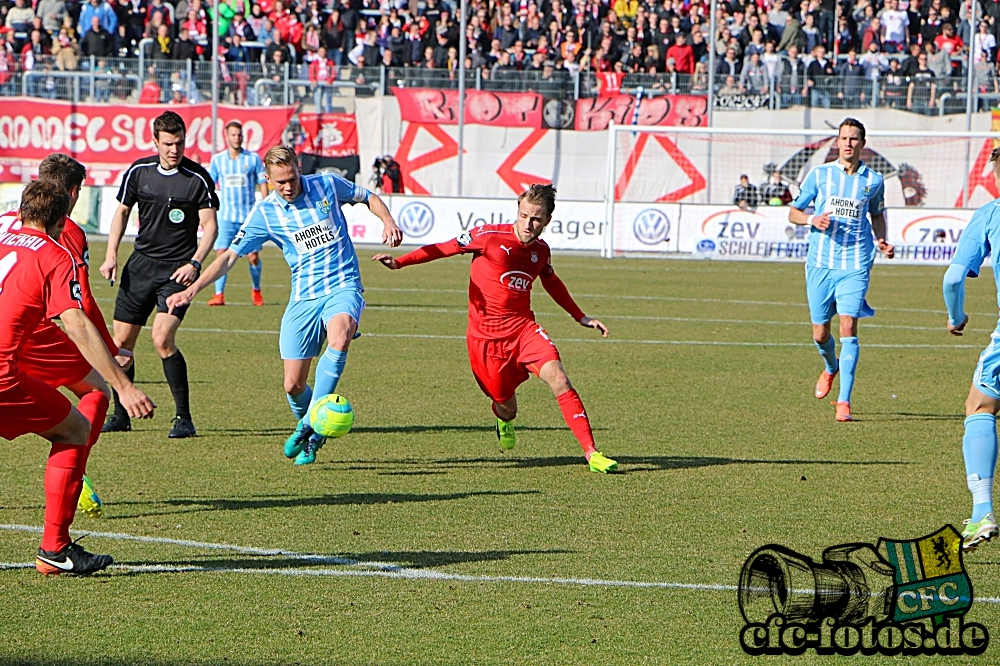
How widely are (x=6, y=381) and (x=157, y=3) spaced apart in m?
30.4

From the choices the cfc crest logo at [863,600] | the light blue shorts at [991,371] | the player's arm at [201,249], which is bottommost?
the cfc crest logo at [863,600]

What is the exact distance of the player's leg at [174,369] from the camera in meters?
9.50

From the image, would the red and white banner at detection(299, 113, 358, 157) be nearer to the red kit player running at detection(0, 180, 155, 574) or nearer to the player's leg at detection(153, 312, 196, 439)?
the player's leg at detection(153, 312, 196, 439)

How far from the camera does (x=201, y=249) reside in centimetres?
920

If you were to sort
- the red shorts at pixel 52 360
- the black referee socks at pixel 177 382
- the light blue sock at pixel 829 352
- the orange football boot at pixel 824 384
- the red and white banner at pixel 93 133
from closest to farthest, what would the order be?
the red shorts at pixel 52 360, the black referee socks at pixel 177 382, the light blue sock at pixel 829 352, the orange football boot at pixel 824 384, the red and white banner at pixel 93 133

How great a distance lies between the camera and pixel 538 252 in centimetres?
877

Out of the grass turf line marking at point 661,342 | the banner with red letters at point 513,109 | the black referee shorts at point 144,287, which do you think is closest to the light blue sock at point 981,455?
the black referee shorts at point 144,287

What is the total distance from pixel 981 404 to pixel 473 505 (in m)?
2.79

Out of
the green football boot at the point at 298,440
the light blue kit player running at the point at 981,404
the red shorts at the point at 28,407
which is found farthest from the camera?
the green football boot at the point at 298,440

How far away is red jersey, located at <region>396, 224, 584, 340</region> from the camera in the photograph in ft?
28.6

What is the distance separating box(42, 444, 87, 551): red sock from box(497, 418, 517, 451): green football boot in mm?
3530

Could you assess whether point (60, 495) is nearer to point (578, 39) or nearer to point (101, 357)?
point (101, 357)

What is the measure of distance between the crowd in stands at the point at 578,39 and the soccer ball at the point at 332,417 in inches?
957

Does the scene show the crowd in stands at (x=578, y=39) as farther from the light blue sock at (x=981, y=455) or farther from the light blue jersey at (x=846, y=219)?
the light blue sock at (x=981, y=455)
